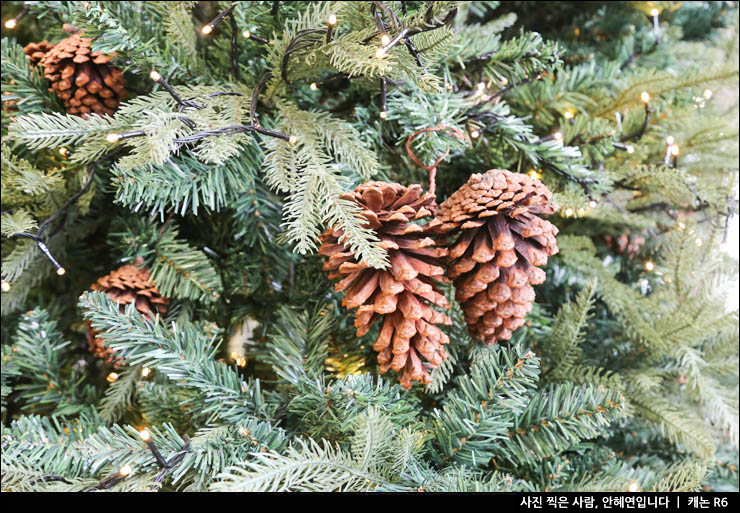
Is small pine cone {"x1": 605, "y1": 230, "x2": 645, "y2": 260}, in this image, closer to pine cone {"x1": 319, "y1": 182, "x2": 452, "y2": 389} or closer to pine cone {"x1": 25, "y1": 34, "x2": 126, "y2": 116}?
pine cone {"x1": 319, "y1": 182, "x2": 452, "y2": 389}

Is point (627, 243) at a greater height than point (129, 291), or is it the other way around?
point (129, 291)

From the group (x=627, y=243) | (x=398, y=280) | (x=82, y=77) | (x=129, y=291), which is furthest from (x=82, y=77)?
(x=627, y=243)

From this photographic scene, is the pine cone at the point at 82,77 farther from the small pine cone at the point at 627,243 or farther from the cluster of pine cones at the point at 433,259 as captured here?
the small pine cone at the point at 627,243

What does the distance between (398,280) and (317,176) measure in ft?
0.29

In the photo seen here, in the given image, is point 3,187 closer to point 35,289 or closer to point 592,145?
point 35,289

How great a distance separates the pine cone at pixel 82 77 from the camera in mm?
405

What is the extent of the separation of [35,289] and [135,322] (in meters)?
0.25

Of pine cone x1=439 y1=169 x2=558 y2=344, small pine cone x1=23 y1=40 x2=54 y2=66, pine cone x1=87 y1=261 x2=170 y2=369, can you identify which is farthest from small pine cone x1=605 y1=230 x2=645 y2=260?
small pine cone x1=23 y1=40 x2=54 y2=66

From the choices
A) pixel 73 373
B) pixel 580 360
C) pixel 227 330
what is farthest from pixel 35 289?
pixel 580 360

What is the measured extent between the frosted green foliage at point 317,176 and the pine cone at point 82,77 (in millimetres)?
144

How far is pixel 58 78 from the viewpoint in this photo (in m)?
0.42

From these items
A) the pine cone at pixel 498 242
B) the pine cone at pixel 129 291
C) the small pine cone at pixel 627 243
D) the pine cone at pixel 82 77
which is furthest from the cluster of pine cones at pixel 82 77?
the small pine cone at pixel 627 243

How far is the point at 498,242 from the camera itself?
0.35 m

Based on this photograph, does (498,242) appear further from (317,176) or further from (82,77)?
(82,77)
